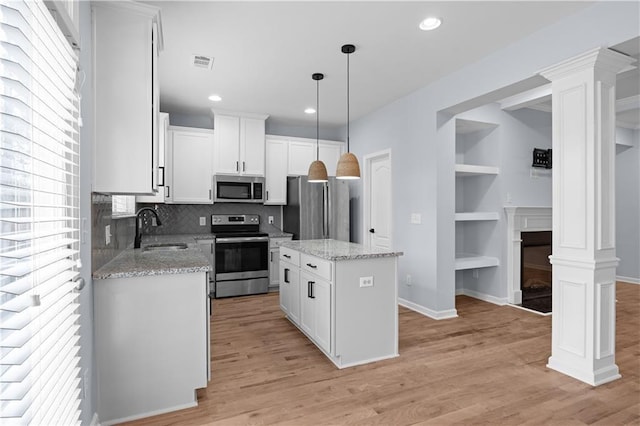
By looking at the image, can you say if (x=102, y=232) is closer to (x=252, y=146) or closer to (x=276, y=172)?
(x=252, y=146)

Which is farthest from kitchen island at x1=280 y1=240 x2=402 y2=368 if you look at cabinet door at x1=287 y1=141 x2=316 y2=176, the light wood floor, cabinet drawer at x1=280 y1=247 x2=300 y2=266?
cabinet door at x1=287 y1=141 x2=316 y2=176

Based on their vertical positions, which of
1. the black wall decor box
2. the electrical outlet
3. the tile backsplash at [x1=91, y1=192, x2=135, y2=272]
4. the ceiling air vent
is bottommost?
A: the electrical outlet

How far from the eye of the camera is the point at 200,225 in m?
5.41

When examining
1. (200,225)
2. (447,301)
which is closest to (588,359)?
(447,301)

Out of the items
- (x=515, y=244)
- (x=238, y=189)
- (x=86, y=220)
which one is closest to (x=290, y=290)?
(x=238, y=189)

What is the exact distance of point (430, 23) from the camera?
109 inches

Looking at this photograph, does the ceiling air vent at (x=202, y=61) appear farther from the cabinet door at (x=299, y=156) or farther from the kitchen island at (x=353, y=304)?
the cabinet door at (x=299, y=156)

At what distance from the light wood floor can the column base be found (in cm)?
4

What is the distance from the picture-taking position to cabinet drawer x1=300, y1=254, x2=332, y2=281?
2.84 m

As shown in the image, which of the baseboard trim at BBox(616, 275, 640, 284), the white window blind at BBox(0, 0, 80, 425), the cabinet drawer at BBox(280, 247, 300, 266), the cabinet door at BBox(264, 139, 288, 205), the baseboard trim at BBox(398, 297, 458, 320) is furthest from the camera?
the baseboard trim at BBox(616, 275, 640, 284)

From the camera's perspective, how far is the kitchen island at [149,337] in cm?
202

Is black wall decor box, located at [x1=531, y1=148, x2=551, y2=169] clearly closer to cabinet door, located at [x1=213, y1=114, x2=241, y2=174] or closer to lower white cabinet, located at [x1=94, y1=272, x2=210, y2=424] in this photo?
cabinet door, located at [x1=213, y1=114, x2=241, y2=174]

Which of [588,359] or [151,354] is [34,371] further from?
[588,359]

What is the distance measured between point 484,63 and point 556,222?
1.66m
